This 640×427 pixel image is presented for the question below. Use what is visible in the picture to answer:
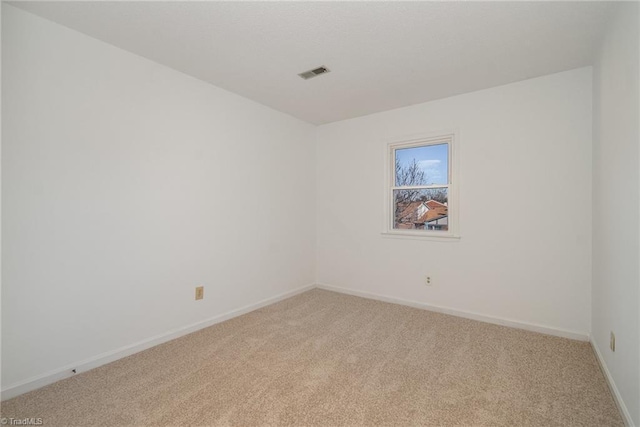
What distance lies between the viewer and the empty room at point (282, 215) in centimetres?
178

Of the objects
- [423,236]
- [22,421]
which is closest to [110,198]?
[22,421]

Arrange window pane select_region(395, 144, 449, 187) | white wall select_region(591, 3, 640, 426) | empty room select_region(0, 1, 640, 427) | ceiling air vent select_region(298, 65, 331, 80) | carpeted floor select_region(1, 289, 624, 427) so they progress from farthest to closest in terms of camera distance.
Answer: window pane select_region(395, 144, 449, 187)
ceiling air vent select_region(298, 65, 331, 80)
empty room select_region(0, 1, 640, 427)
carpeted floor select_region(1, 289, 624, 427)
white wall select_region(591, 3, 640, 426)

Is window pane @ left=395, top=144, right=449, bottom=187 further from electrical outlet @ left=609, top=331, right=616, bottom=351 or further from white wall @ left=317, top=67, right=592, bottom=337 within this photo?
electrical outlet @ left=609, top=331, right=616, bottom=351

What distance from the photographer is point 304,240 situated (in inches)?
165

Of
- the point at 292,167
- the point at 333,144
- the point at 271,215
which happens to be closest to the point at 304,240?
the point at 271,215

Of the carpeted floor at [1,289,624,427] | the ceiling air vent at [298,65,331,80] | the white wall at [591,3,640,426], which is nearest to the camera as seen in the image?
the white wall at [591,3,640,426]

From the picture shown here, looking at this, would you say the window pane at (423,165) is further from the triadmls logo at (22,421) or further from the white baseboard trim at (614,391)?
the triadmls logo at (22,421)

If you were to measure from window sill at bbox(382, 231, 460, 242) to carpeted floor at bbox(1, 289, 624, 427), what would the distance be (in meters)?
0.95

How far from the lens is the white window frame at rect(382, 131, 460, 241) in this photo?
10.6ft

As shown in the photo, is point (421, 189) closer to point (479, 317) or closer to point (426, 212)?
point (426, 212)

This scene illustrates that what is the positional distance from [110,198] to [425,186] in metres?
3.16

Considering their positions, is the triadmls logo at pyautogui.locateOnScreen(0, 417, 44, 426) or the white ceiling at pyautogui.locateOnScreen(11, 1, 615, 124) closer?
the triadmls logo at pyautogui.locateOnScreen(0, 417, 44, 426)

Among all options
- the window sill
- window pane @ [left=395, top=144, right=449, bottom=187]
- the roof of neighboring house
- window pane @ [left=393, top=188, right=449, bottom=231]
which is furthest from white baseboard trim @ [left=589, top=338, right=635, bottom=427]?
window pane @ [left=395, top=144, right=449, bottom=187]

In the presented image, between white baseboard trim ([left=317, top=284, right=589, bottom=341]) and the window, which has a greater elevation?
the window
